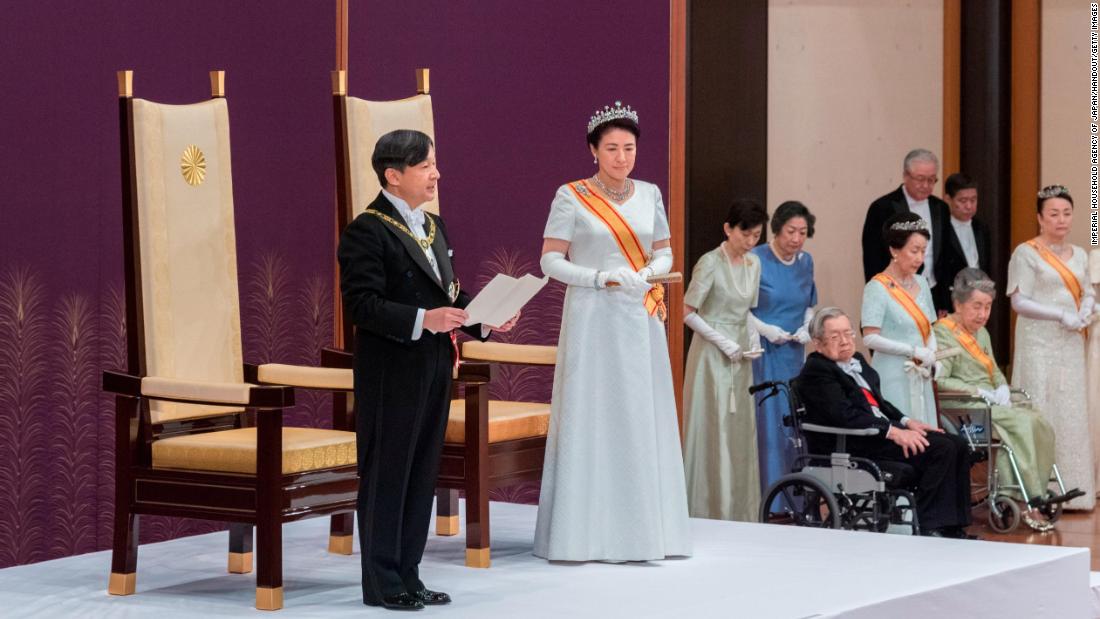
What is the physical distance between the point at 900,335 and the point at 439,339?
289 centimetres

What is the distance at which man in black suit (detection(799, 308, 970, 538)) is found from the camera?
5.88 metres

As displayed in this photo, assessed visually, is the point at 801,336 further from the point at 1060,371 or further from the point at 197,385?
the point at 197,385

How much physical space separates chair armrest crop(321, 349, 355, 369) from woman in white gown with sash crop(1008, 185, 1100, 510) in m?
3.84

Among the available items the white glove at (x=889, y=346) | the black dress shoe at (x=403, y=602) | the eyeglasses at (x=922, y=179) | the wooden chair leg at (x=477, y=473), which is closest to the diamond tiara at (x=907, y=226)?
the white glove at (x=889, y=346)

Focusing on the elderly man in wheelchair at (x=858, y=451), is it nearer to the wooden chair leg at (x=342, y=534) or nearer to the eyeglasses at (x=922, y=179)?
the wooden chair leg at (x=342, y=534)

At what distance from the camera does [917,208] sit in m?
7.75

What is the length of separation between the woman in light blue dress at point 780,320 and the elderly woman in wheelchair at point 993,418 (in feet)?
1.99

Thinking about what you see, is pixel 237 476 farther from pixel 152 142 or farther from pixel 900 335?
pixel 900 335

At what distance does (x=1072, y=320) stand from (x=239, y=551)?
4.39m

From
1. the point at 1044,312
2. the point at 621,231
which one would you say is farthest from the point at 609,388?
the point at 1044,312

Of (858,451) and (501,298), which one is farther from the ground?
(501,298)

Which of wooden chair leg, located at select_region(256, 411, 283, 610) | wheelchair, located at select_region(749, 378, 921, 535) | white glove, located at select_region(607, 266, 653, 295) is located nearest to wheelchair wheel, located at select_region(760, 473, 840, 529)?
wheelchair, located at select_region(749, 378, 921, 535)

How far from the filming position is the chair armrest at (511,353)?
5.22m

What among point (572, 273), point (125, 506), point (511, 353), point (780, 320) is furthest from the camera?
point (780, 320)
